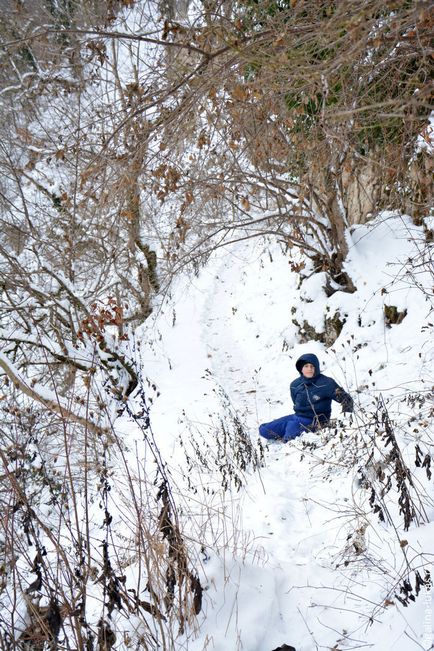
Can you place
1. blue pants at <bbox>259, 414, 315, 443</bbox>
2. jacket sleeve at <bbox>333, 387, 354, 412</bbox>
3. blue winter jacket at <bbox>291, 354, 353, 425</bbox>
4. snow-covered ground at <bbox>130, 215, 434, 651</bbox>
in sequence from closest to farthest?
snow-covered ground at <bbox>130, 215, 434, 651</bbox> < jacket sleeve at <bbox>333, 387, 354, 412</bbox> < blue pants at <bbox>259, 414, 315, 443</bbox> < blue winter jacket at <bbox>291, 354, 353, 425</bbox>

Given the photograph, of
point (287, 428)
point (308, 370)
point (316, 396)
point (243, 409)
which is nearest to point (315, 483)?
point (287, 428)

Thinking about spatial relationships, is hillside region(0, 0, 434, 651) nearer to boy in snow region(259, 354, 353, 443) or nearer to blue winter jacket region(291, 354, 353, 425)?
boy in snow region(259, 354, 353, 443)

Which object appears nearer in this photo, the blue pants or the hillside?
the hillside

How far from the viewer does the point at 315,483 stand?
3.96 m

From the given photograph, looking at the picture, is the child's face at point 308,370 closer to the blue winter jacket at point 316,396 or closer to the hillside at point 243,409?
the blue winter jacket at point 316,396

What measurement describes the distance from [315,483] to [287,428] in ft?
5.93

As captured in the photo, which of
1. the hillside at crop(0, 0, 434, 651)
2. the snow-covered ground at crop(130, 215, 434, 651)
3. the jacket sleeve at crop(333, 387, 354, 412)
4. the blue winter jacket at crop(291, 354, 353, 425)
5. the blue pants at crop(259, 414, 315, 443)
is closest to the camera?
the hillside at crop(0, 0, 434, 651)

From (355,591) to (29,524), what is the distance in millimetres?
1684

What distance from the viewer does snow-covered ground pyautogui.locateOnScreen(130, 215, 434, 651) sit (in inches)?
97.9

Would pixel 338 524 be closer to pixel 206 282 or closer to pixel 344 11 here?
pixel 344 11

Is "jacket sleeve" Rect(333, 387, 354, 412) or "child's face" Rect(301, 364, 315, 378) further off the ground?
"child's face" Rect(301, 364, 315, 378)

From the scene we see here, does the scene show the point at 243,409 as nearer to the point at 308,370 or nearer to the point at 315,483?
the point at 308,370

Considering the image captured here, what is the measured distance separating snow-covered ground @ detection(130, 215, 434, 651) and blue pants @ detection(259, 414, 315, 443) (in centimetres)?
23

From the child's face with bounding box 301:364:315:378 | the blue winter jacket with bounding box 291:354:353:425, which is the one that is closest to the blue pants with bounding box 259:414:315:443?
the blue winter jacket with bounding box 291:354:353:425
